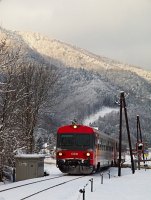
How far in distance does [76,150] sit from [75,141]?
30.0 inches

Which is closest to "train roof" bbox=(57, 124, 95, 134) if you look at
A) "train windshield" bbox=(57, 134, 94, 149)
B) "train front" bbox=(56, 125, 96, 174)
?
"train front" bbox=(56, 125, 96, 174)

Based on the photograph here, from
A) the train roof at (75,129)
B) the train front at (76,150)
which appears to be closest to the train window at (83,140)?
the train front at (76,150)

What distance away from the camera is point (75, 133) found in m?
33.2

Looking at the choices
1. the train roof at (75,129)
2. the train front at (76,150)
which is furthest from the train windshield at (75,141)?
the train roof at (75,129)

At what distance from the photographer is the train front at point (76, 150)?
32250 millimetres

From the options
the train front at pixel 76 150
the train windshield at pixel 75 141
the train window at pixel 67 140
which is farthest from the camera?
the train window at pixel 67 140

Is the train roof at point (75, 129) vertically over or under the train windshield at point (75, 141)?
over

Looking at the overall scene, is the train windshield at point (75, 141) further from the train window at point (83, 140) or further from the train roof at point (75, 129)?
the train roof at point (75, 129)

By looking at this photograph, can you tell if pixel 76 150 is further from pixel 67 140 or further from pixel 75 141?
pixel 67 140

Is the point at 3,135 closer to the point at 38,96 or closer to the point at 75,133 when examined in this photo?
the point at 75,133

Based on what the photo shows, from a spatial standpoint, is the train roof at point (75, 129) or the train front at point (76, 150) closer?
the train front at point (76, 150)

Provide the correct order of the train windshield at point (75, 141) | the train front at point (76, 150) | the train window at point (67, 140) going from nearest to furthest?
the train front at point (76, 150)
the train windshield at point (75, 141)
the train window at point (67, 140)

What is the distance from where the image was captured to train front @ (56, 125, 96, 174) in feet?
106

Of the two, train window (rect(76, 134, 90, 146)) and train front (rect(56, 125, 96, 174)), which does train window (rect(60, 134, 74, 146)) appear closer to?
train front (rect(56, 125, 96, 174))
